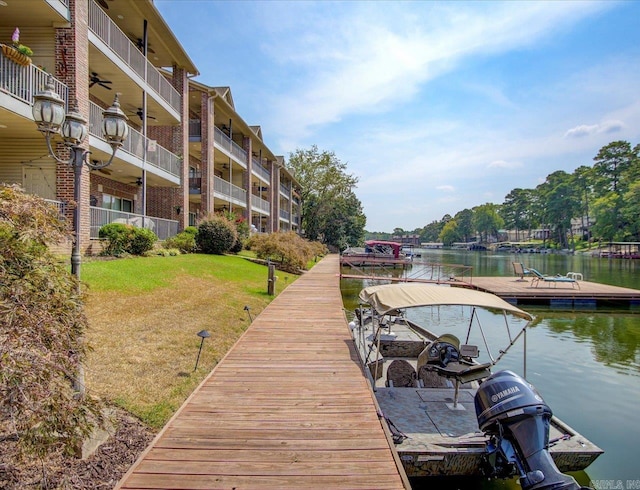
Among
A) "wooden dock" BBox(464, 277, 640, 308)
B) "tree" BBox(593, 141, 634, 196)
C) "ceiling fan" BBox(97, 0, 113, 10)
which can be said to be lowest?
"wooden dock" BBox(464, 277, 640, 308)

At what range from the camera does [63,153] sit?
42.0ft

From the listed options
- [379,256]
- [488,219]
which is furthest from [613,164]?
[379,256]

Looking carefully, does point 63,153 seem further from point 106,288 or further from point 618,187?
point 618,187

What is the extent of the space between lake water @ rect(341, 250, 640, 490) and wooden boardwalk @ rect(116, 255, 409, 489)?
158 centimetres

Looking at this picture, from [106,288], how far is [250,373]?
5116 millimetres

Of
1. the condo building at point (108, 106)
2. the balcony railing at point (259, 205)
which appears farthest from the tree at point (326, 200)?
the condo building at point (108, 106)

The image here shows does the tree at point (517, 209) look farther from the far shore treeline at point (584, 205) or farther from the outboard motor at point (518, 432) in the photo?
the outboard motor at point (518, 432)

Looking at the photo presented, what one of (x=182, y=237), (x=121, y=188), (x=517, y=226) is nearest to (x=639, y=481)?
(x=182, y=237)

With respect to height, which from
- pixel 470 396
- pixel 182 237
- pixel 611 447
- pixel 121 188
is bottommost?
pixel 611 447

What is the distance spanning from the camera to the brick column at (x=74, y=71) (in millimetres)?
12492

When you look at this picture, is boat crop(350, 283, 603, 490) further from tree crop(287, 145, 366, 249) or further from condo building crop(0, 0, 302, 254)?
tree crop(287, 145, 366, 249)

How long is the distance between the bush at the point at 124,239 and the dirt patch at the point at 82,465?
1028cm

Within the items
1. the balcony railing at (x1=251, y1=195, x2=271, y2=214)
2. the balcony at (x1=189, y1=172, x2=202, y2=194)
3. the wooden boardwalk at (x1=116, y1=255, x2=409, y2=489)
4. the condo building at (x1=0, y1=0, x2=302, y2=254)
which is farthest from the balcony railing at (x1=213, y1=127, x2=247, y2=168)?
the wooden boardwalk at (x1=116, y1=255, x2=409, y2=489)

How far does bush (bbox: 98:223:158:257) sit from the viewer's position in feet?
45.3
